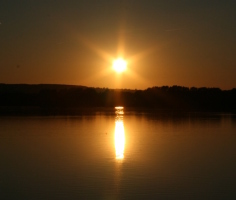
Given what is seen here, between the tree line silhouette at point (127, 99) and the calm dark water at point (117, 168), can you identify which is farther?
the tree line silhouette at point (127, 99)

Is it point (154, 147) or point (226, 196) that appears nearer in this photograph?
point (226, 196)

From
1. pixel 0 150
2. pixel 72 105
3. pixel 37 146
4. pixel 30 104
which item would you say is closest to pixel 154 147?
pixel 37 146

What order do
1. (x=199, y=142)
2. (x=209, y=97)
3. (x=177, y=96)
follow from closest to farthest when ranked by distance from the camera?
(x=199, y=142) < (x=209, y=97) < (x=177, y=96)

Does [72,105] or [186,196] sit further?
[72,105]

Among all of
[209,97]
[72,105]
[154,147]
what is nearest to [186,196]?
[154,147]

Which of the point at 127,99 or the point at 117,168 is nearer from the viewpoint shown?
the point at 117,168

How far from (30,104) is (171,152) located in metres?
81.6

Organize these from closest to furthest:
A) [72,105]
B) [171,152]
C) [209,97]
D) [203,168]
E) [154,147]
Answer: [203,168], [171,152], [154,147], [209,97], [72,105]

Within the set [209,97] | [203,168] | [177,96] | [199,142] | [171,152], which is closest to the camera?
[203,168]

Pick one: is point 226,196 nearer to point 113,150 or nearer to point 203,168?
point 203,168

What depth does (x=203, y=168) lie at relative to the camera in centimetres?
1409

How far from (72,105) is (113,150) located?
287ft

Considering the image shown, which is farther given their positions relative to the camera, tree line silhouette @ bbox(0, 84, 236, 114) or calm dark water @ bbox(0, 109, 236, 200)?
tree line silhouette @ bbox(0, 84, 236, 114)

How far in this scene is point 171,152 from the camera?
17.9 meters
